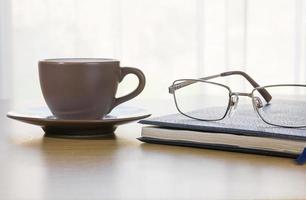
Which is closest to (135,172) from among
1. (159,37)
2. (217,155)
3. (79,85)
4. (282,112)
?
(217,155)

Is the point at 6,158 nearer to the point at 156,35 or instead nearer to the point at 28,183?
the point at 28,183

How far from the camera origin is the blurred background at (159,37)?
2457 mm

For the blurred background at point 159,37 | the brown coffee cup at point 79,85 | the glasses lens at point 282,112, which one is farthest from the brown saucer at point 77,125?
the blurred background at point 159,37

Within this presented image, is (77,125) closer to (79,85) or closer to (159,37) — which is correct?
(79,85)

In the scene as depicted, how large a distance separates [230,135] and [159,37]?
1822 mm

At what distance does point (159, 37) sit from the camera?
2502 millimetres

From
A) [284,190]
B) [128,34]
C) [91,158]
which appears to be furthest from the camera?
[128,34]

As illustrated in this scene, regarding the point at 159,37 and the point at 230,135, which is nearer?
the point at 230,135

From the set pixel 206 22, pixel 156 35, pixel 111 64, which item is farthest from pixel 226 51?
pixel 111 64

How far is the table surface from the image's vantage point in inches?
20.6

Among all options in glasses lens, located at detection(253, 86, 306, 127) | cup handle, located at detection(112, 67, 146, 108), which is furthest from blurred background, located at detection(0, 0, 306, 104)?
cup handle, located at detection(112, 67, 146, 108)

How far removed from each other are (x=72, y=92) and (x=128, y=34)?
169 cm

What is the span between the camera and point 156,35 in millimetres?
2498

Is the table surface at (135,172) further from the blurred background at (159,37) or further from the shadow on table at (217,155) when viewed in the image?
the blurred background at (159,37)
